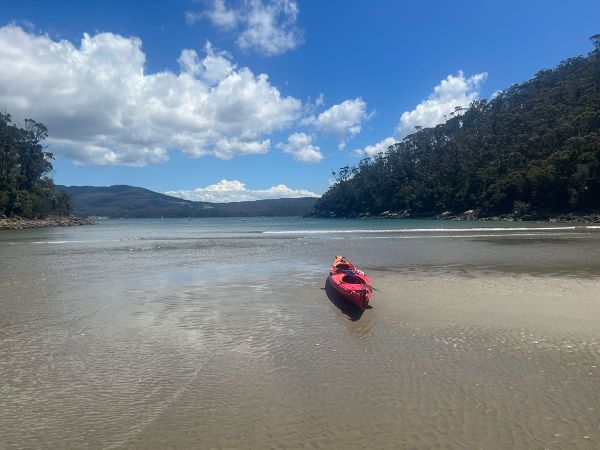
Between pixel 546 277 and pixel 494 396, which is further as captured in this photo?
pixel 546 277

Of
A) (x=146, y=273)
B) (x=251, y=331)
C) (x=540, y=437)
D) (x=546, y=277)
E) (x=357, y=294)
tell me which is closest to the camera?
(x=540, y=437)

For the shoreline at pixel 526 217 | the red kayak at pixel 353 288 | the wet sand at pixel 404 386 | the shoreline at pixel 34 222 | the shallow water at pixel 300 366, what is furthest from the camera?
the shoreline at pixel 34 222

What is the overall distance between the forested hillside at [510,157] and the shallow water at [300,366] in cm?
8465

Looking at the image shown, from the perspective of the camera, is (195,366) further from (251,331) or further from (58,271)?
(58,271)

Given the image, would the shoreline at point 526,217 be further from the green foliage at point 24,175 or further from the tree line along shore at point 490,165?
the green foliage at point 24,175

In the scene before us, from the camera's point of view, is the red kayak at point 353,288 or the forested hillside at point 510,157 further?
the forested hillside at point 510,157

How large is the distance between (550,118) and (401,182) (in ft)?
213

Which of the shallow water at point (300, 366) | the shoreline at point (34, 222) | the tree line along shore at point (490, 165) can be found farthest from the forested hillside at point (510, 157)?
the shoreline at point (34, 222)

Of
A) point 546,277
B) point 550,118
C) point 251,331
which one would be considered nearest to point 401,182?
point 550,118

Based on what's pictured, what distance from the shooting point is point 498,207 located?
109 meters

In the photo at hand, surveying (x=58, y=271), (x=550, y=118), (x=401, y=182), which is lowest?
(x=58, y=271)

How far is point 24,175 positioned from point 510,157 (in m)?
133

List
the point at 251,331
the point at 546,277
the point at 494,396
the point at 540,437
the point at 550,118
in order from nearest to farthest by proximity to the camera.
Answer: the point at 540,437 < the point at 494,396 < the point at 251,331 < the point at 546,277 < the point at 550,118

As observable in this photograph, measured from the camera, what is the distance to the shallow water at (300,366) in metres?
6.22
